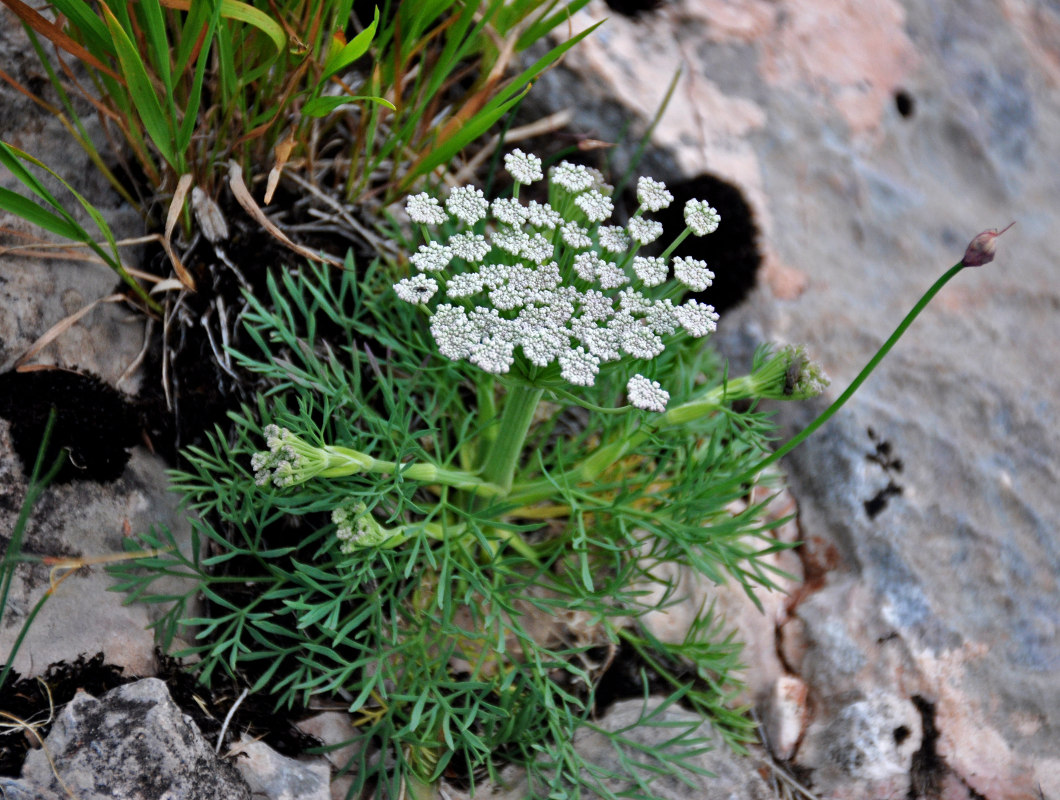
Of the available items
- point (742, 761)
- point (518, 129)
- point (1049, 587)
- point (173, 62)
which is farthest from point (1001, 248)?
point (173, 62)

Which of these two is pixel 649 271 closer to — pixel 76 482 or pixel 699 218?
pixel 699 218

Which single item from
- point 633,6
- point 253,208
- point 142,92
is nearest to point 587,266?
point 253,208

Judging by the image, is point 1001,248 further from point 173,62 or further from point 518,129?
point 173,62

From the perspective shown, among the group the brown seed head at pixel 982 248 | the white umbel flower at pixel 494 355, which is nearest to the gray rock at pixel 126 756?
the white umbel flower at pixel 494 355

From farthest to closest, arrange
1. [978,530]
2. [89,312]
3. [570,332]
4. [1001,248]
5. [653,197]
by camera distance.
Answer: [1001,248] < [978,530] < [89,312] < [653,197] < [570,332]

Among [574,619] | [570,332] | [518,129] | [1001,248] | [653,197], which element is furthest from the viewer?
[1001,248]
